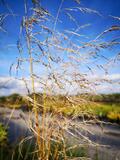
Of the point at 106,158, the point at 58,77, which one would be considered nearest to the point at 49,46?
the point at 58,77

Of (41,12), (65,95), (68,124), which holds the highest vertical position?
(41,12)

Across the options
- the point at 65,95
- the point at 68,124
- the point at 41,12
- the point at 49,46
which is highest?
the point at 41,12

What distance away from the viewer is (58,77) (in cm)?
170

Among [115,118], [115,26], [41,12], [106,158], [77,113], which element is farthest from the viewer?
[115,118]

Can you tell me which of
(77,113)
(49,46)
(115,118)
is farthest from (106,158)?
(115,118)

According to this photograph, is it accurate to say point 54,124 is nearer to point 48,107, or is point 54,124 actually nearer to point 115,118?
point 48,107

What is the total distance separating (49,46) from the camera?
1.70 metres

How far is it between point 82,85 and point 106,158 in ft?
8.39

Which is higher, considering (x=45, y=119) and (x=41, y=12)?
(x=41, y=12)

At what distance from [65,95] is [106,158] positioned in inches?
99.5

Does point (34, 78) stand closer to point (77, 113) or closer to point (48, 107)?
point (48, 107)

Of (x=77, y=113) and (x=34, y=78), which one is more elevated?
(x=34, y=78)

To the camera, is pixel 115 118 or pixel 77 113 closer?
pixel 77 113

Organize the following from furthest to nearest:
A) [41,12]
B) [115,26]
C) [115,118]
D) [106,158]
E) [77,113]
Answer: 1. [115,118]
2. [106,158]
3. [77,113]
4. [41,12]
5. [115,26]
